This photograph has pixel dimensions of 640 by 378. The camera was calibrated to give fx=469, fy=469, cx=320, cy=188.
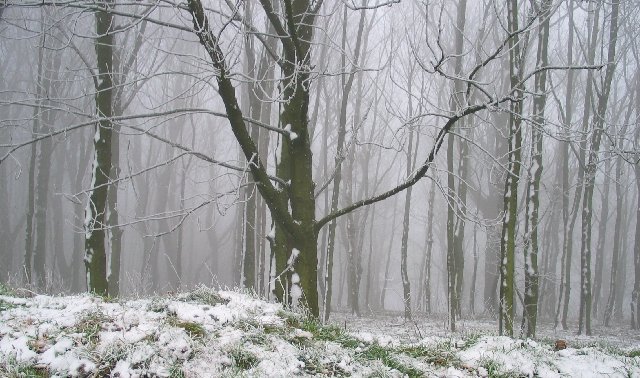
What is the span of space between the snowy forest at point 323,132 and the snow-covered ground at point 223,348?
0.94 metres

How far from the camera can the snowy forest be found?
186 inches

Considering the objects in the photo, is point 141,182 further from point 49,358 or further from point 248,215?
point 49,358

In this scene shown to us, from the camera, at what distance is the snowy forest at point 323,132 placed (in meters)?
4.73

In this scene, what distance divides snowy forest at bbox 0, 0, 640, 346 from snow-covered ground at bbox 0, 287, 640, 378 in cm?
94

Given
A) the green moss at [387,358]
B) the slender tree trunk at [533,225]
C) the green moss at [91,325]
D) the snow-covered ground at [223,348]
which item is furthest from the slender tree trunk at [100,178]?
the slender tree trunk at [533,225]

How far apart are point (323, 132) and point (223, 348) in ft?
60.4

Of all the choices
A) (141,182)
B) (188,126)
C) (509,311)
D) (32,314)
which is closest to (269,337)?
(32,314)

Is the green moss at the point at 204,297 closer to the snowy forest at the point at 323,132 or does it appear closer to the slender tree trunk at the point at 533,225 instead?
the snowy forest at the point at 323,132

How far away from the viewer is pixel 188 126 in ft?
99.8

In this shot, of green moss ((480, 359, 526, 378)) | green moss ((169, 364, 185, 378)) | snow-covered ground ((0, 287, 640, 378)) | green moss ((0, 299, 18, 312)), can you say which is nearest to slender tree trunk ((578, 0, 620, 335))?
snow-covered ground ((0, 287, 640, 378))

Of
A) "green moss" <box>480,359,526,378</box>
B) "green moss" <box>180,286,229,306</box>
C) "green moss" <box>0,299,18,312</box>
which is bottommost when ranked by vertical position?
"green moss" <box>480,359,526,378</box>

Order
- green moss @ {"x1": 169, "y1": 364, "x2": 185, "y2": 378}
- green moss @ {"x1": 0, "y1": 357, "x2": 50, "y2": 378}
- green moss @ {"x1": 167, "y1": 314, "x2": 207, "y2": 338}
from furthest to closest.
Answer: green moss @ {"x1": 167, "y1": 314, "x2": 207, "y2": 338}
green moss @ {"x1": 169, "y1": 364, "x2": 185, "y2": 378}
green moss @ {"x1": 0, "y1": 357, "x2": 50, "y2": 378}

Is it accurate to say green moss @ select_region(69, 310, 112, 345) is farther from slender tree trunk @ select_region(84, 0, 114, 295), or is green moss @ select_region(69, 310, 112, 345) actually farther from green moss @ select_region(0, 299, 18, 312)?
slender tree trunk @ select_region(84, 0, 114, 295)

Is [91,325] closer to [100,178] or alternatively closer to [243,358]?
[243,358]
